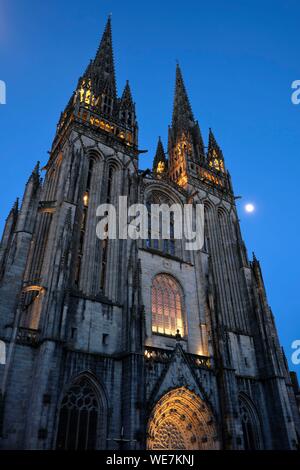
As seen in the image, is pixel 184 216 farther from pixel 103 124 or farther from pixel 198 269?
pixel 103 124

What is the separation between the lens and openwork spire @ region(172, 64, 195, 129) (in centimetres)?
4397

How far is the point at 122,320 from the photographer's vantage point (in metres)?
22.9

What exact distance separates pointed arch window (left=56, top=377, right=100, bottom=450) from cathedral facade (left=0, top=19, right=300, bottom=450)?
0.07 metres

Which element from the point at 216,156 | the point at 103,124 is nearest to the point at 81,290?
the point at 103,124

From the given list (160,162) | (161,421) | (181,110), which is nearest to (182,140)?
(160,162)

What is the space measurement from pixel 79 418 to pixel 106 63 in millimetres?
35154

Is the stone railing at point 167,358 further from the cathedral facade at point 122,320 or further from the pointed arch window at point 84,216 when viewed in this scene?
the pointed arch window at point 84,216

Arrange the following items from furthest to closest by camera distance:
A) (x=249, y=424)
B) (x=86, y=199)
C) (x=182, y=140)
Result: 1. (x=182, y=140)
2. (x=86, y=199)
3. (x=249, y=424)

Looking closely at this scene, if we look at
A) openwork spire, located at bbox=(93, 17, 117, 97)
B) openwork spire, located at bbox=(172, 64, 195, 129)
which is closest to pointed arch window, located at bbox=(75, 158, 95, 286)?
openwork spire, located at bbox=(93, 17, 117, 97)

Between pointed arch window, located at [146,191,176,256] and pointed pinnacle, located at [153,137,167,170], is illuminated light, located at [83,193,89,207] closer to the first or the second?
pointed arch window, located at [146,191,176,256]

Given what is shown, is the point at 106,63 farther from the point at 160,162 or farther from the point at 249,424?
the point at 249,424

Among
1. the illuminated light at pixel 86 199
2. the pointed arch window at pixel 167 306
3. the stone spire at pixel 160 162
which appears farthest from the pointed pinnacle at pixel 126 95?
the pointed arch window at pixel 167 306

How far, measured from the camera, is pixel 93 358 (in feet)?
67.3

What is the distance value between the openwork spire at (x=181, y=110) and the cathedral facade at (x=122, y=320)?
9.44 metres
